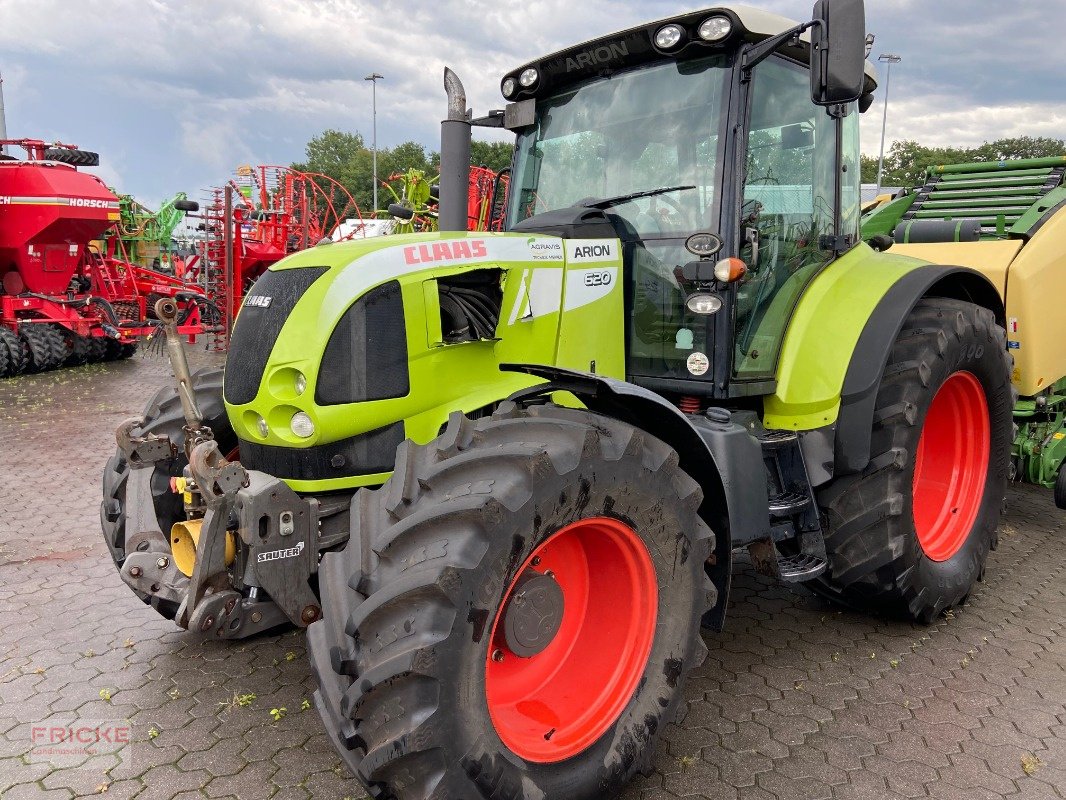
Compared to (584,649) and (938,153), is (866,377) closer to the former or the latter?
(584,649)

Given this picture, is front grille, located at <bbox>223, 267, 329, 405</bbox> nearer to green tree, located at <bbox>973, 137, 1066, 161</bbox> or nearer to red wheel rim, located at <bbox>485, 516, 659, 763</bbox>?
red wheel rim, located at <bbox>485, 516, 659, 763</bbox>

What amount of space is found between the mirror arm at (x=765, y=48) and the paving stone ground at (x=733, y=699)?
241cm

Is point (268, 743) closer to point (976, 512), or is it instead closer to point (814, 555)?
point (814, 555)

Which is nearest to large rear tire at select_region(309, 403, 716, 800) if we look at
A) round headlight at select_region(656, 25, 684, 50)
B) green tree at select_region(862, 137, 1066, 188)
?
round headlight at select_region(656, 25, 684, 50)

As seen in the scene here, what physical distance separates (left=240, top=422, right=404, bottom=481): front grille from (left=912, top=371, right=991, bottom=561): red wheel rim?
9.10 feet

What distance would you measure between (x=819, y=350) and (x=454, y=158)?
1.83 metres

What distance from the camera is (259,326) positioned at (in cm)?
283

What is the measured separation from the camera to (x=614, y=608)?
2695 millimetres

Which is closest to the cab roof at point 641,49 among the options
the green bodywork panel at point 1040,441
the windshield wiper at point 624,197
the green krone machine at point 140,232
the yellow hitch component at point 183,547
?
the windshield wiper at point 624,197

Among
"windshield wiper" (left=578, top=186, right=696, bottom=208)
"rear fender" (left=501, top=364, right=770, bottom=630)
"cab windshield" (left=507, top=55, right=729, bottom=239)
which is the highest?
"cab windshield" (left=507, top=55, right=729, bottom=239)

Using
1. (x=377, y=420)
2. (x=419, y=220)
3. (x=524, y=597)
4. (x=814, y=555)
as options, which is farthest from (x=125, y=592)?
(x=419, y=220)

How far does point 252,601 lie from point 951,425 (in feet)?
11.5

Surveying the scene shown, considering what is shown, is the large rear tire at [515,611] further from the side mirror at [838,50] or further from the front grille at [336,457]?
the side mirror at [838,50]

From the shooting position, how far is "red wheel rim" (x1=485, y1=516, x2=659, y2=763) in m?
2.51
